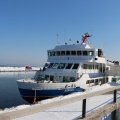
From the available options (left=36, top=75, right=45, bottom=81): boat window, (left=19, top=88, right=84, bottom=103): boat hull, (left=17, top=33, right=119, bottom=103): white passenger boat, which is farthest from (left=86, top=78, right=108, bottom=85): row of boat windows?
(left=36, top=75, right=45, bottom=81): boat window

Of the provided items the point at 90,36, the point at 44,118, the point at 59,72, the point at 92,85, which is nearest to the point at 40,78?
the point at 59,72

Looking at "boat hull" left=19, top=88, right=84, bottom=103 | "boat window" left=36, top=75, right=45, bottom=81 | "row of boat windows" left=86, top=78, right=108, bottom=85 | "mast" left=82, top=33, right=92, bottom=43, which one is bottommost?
"boat hull" left=19, top=88, right=84, bottom=103

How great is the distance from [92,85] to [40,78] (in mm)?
6211

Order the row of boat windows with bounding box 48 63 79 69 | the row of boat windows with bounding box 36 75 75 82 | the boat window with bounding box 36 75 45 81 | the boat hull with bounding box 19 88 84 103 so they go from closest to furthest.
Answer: the boat hull with bounding box 19 88 84 103 < the row of boat windows with bounding box 36 75 75 82 < the row of boat windows with bounding box 48 63 79 69 < the boat window with bounding box 36 75 45 81

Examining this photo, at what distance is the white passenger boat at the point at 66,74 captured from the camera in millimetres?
22516

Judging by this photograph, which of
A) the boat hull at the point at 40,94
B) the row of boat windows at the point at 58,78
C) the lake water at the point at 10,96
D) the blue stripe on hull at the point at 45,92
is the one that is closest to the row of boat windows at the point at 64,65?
the row of boat windows at the point at 58,78

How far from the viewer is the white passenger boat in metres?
22.5

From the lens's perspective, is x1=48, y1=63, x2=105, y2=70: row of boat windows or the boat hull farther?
x1=48, y1=63, x2=105, y2=70: row of boat windows

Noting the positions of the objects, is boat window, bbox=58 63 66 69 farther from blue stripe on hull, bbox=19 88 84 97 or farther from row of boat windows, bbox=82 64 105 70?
blue stripe on hull, bbox=19 88 84 97

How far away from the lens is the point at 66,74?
25.8m

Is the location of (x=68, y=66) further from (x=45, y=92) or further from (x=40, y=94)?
(x=40, y=94)

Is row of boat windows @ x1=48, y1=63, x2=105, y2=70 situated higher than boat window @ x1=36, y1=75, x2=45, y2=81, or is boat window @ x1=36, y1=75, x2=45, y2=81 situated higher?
row of boat windows @ x1=48, y1=63, x2=105, y2=70

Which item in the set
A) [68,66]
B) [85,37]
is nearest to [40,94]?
[68,66]

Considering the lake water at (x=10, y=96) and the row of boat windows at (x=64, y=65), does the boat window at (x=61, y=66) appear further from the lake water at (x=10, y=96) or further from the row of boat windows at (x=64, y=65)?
the lake water at (x=10, y=96)
